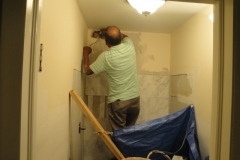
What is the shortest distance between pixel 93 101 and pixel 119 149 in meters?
0.90

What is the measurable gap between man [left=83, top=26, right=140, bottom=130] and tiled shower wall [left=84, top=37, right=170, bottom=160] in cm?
45

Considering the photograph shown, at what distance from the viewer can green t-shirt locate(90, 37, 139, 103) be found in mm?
1836

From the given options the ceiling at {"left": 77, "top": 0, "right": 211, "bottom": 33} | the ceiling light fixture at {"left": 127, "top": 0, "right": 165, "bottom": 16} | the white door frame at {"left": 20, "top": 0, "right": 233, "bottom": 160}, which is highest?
the ceiling at {"left": 77, "top": 0, "right": 211, "bottom": 33}

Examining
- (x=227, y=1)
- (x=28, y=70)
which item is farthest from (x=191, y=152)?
(x=28, y=70)

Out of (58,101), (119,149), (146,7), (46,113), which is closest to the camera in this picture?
(46,113)

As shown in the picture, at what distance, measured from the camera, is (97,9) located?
1.77 m

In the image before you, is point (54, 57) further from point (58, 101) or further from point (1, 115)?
point (1, 115)

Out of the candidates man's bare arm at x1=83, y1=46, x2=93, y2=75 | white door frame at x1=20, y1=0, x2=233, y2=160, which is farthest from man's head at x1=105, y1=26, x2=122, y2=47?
white door frame at x1=20, y1=0, x2=233, y2=160

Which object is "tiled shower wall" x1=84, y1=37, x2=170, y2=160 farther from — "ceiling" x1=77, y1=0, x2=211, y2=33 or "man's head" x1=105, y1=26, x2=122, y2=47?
"man's head" x1=105, y1=26, x2=122, y2=47

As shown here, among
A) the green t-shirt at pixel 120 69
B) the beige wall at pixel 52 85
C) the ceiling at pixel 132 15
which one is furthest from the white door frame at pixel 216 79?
the green t-shirt at pixel 120 69

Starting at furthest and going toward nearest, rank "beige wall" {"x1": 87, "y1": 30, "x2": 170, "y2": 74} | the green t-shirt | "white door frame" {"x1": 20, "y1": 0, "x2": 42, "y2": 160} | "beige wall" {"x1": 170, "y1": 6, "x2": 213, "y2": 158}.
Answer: "beige wall" {"x1": 87, "y1": 30, "x2": 170, "y2": 74} < the green t-shirt < "beige wall" {"x1": 170, "y1": 6, "x2": 213, "y2": 158} < "white door frame" {"x1": 20, "y1": 0, "x2": 42, "y2": 160}

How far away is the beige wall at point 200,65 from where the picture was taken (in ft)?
5.03

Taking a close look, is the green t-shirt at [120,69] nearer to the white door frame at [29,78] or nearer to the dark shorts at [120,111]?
the dark shorts at [120,111]

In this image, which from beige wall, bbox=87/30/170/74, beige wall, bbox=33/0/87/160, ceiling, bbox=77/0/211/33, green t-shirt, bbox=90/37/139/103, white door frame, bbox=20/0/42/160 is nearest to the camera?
white door frame, bbox=20/0/42/160
